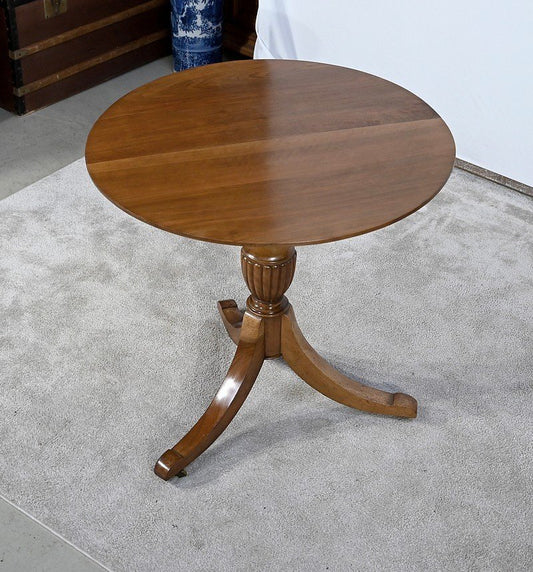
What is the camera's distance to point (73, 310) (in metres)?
2.13

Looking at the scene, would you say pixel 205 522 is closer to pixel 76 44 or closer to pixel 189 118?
pixel 189 118

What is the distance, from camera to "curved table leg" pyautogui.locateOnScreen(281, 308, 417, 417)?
5.91 ft

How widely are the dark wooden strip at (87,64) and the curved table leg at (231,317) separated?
1365 millimetres

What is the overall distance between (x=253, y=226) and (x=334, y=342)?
789 mm

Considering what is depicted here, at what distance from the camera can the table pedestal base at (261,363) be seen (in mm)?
1626

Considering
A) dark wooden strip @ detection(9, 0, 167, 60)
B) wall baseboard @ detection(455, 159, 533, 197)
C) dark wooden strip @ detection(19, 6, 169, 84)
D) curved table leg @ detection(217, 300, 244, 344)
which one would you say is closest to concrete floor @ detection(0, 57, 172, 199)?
dark wooden strip @ detection(19, 6, 169, 84)

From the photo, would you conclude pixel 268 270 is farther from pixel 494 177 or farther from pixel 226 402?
pixel 494 177

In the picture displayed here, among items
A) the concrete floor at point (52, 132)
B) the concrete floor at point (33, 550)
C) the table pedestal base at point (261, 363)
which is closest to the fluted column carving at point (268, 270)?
the table pedestal base at point (261, 363)

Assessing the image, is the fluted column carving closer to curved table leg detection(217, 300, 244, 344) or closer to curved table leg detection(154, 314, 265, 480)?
curved table leg detection(154, 314, 265, 480)

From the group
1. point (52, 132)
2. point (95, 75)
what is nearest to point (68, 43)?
point (95, 75)

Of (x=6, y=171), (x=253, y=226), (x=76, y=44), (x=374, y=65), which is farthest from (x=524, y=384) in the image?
(x=76, y=44)

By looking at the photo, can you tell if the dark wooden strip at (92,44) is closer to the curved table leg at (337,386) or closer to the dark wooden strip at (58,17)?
the dark wooden strip at (58,17)

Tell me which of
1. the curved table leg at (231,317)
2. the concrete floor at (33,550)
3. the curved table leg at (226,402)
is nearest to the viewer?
the concrete floor at (33,550)

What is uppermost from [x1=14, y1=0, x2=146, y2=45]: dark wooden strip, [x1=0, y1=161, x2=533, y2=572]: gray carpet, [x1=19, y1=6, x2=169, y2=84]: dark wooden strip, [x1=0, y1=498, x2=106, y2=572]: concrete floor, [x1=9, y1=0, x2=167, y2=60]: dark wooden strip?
[x1=14, y1=0, x2=146, y2=45]: dark wooden strip
